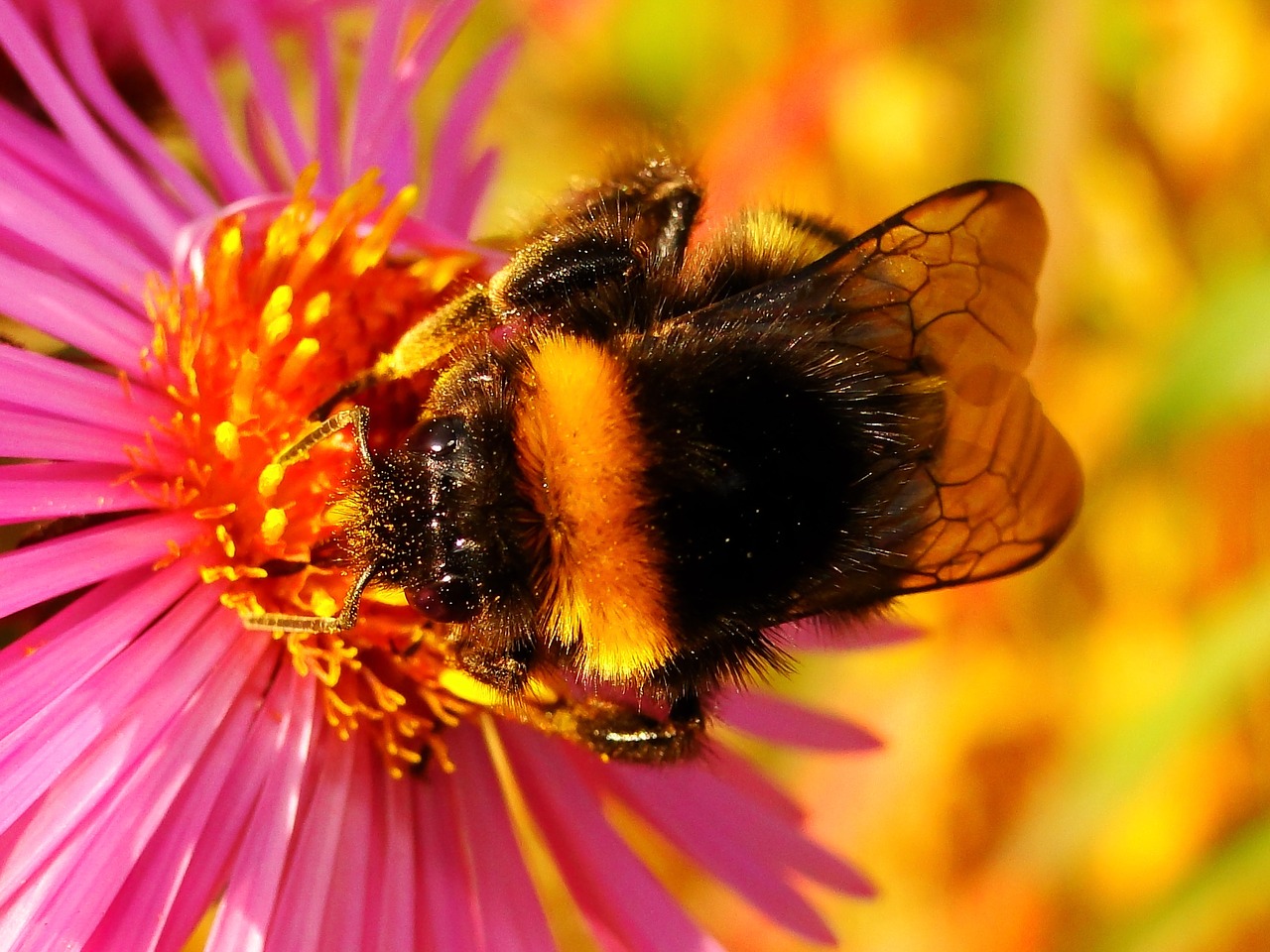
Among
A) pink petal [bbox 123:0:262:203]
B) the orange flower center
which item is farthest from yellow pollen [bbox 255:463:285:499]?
pink petal [bbox 123:0:262:203]

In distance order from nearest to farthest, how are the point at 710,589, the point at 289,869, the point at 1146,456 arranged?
1. the point at 710,589
2. the point at 289,869
3. the point at 1146,456

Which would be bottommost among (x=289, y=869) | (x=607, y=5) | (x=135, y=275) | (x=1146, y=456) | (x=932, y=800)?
(x=932, y=800)

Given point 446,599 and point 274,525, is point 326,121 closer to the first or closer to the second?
point 274,525

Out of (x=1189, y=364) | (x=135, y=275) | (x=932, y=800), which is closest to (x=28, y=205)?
(x=135, y=275)

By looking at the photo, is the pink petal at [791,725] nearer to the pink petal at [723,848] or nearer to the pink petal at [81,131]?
the pink petal at [723,848]

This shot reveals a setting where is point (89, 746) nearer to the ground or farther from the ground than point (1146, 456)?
farther from the ground

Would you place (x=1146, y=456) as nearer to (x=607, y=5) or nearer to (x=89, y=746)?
(x=607, y=5)

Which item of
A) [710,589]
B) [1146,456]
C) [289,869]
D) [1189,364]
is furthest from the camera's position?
[1146,456]
